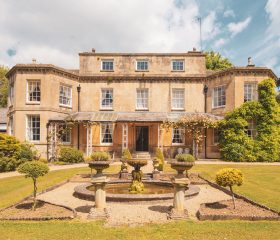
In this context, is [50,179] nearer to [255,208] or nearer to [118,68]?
[255,208]

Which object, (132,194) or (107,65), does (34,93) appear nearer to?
(107,65)

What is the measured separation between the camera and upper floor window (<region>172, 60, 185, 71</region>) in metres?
27.9

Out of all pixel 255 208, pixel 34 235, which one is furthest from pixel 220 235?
pixel 34 235

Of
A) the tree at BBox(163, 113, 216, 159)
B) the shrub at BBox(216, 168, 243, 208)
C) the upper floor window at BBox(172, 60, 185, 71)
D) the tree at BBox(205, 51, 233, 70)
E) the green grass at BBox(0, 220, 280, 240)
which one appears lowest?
the green grass at BBox(0, 220, 280, 240)

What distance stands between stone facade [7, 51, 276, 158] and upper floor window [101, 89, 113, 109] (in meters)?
0.25

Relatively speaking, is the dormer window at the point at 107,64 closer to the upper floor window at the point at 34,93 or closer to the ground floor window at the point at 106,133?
the ground floor window at the point at 106,133

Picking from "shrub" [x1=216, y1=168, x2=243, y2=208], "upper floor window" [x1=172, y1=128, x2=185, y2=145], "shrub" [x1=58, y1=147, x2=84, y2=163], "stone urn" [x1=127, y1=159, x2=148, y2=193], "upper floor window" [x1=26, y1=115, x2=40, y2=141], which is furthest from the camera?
"upper floor window" [x1=172, y1=128, x2=185, y2=145]

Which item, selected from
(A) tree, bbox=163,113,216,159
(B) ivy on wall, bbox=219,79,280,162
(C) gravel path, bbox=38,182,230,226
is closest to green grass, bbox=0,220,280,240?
(C) gravel path, bbox=38,182,230,226

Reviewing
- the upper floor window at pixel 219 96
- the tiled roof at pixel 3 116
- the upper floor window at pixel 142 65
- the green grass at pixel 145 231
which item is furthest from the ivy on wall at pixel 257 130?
the tiled roof at pixel 3 116

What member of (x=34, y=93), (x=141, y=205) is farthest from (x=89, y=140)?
(x=141, y=205)

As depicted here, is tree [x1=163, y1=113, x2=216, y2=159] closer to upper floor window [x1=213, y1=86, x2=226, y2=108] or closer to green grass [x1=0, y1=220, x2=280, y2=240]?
upper floor window [x1=213, y1=86, x2=226, y2=108]

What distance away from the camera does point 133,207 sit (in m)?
9.13

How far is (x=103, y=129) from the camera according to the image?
26438 mm

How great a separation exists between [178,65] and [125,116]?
7.54m
